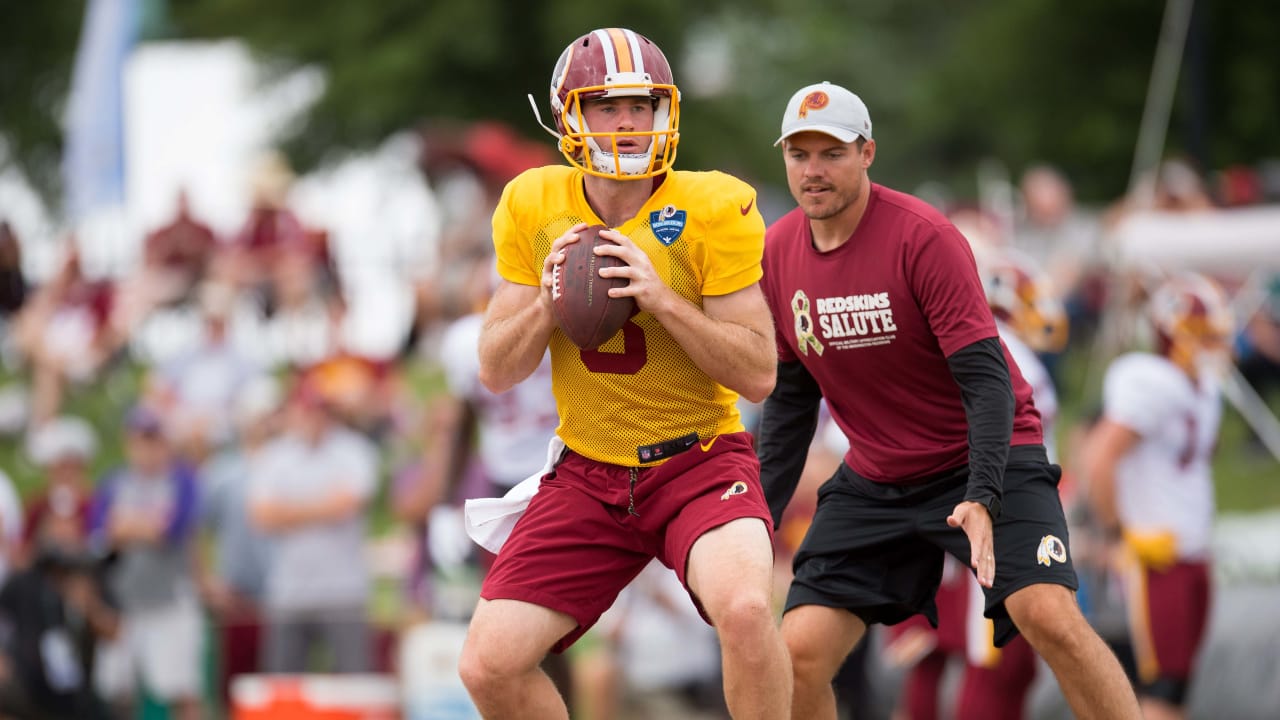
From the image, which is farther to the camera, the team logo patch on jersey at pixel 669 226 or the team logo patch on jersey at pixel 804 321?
the team logo patch on jersey at pixel 804 321

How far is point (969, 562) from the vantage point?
561 centimetres

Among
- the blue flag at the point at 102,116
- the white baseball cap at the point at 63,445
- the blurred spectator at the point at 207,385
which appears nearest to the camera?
the white baseball cap at the point at 63,445

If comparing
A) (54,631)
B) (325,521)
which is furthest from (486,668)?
(54,631)

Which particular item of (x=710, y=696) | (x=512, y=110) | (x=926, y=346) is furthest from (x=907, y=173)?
(x=926, y=346)

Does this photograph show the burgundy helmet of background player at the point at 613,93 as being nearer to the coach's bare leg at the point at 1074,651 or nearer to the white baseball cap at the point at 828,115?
the white baseball cap at the point at 828,115

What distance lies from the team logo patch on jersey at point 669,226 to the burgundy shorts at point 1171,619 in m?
3.80

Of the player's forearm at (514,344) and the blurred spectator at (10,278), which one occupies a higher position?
the player's forearm at (514,344)

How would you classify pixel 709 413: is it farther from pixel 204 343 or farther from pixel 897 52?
pixel 897 52

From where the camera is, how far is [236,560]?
1077cm

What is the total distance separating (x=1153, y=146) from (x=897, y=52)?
26.9m

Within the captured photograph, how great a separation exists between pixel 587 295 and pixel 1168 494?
3964mm

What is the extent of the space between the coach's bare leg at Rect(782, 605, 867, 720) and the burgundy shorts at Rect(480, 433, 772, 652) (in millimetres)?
638

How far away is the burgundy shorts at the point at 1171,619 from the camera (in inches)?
309

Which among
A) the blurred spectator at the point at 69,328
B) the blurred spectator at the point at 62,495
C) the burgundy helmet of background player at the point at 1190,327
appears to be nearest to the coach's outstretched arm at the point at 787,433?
the burgundy helmet of background player at the point at 1190,327
